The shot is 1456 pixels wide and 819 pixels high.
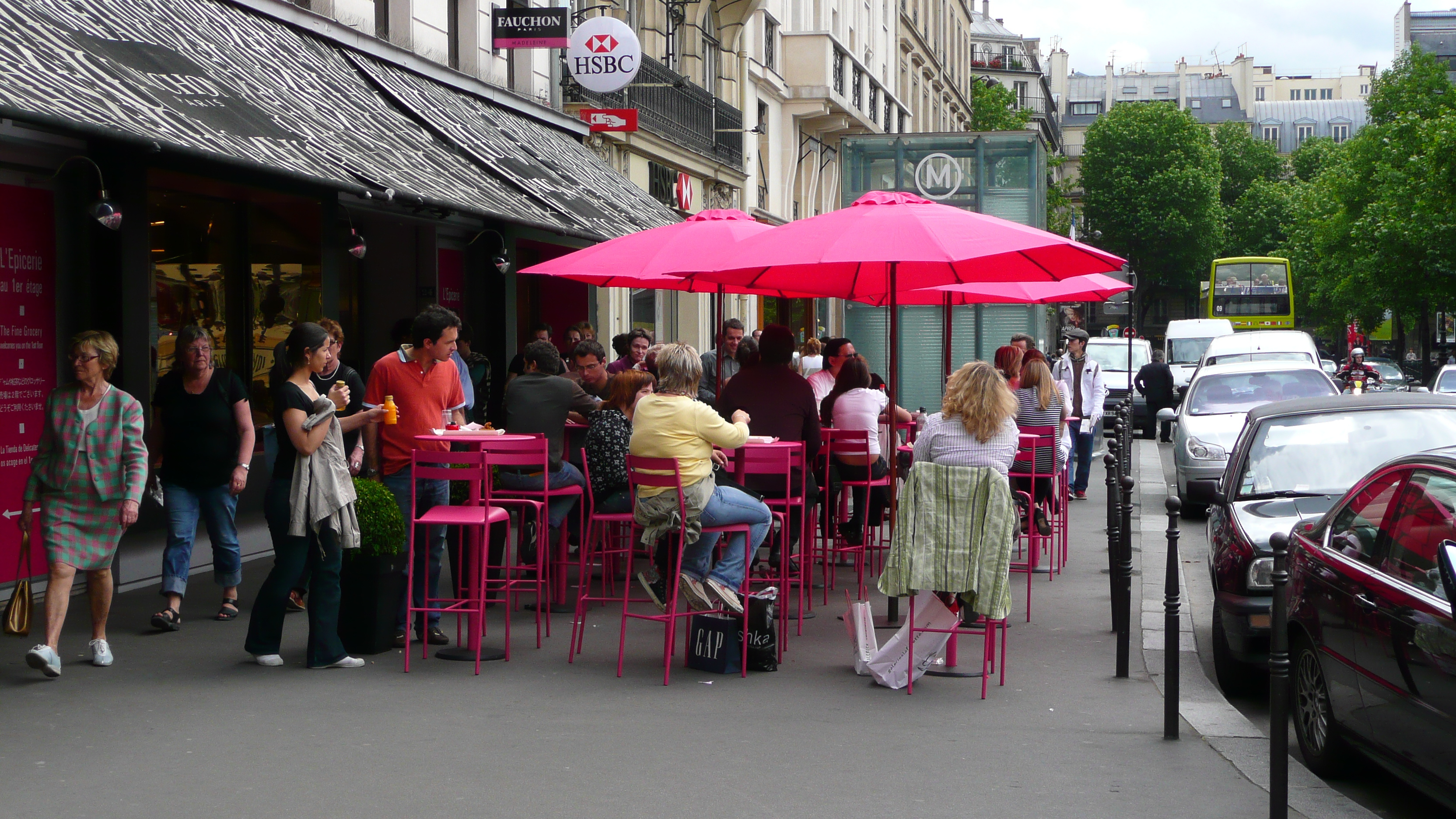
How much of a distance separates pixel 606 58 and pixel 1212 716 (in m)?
11.6

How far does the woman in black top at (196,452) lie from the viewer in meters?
8.16

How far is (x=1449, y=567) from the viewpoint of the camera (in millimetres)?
4297

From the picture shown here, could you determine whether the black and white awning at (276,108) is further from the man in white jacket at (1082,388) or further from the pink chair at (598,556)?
the man in white jacket at (1082,388)

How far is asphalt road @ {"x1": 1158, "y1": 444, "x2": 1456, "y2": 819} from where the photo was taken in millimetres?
5297

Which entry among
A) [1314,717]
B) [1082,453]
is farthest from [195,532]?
[1082,453]

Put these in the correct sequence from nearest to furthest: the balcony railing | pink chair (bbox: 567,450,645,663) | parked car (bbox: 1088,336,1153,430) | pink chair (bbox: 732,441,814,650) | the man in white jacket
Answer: pink chair (bbox: 567,450,645,663), pink chair (bbox: 732,441,814,650), the man in white jacket, the balcony railing, parked car (bbox: 1088,336,1153,430)

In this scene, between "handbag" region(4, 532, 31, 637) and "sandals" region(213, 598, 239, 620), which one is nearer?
"handbag" region(4, 532, 31, 637)

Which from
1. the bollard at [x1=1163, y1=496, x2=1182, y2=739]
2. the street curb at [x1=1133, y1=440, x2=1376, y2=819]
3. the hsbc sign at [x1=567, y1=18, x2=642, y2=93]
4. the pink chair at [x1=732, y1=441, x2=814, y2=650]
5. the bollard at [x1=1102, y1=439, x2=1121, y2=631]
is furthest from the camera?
the hsbc sign at [x1=567, y1=18, x2=642, y2=93]

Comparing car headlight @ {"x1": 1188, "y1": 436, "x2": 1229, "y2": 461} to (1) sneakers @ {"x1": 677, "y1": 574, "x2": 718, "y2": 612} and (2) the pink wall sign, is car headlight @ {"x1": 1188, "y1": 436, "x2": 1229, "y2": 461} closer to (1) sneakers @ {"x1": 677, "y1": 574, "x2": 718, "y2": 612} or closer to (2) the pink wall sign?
(2) the pink wall sign

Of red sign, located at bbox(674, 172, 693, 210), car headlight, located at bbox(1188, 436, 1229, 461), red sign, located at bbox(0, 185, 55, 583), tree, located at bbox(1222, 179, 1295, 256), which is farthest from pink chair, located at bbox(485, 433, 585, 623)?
tree, located at bbox(1222, 179, 1295, 256)

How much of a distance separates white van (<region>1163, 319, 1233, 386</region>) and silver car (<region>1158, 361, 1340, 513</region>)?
1494 centimetres

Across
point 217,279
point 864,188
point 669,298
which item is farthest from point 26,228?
point 669,298

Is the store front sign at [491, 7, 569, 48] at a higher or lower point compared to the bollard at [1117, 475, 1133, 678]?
higher

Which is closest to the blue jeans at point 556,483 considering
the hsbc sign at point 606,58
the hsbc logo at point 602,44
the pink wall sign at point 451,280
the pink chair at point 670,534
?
the pink chair at point 670,534
